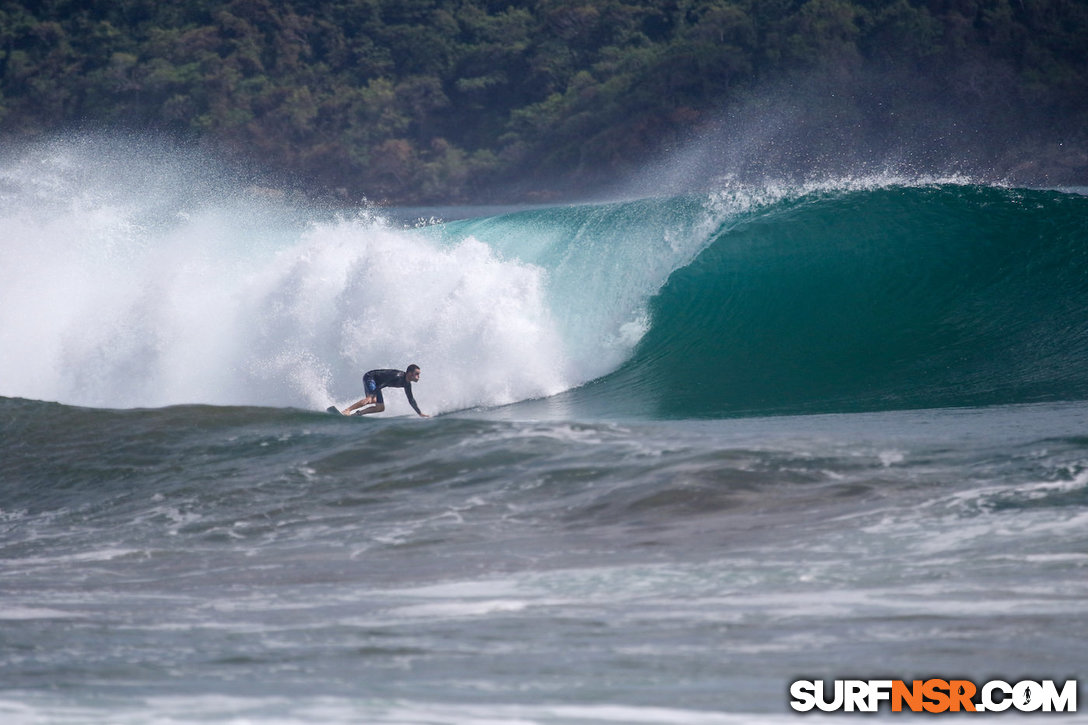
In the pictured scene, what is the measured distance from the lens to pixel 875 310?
1380 cm

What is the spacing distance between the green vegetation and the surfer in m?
43.4

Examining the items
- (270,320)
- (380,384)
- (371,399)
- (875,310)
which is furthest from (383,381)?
(875,310)

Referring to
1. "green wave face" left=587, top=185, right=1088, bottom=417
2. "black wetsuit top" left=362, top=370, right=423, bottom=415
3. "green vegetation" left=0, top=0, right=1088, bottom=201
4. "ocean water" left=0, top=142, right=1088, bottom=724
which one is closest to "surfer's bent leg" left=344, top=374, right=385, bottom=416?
"black wetsuit top" left=362, top=370, right=423, bottom=415

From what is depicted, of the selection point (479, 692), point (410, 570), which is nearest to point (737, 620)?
point (479, 692)

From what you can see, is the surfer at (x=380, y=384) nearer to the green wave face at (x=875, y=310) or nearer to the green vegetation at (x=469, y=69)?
the green wave face at (x=875, y=310)

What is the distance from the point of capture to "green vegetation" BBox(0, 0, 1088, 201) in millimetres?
53781

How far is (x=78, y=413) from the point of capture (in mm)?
10984

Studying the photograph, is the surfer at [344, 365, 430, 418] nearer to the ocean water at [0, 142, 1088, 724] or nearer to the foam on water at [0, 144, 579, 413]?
the ocean water at [0, 142, 1088, 724]

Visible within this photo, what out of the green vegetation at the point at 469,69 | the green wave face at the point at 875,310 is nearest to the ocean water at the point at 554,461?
the green wave face at the point at 875,310

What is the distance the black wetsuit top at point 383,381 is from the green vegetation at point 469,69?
43353 mm

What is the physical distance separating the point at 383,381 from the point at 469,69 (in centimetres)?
5689

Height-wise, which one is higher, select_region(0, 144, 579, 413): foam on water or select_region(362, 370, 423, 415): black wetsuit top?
select_region(0, 144, 579, 413): foam on water

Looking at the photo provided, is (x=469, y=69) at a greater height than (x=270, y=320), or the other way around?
(x=469, y=69)

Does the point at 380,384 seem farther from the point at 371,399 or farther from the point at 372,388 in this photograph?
the point at 371,399
